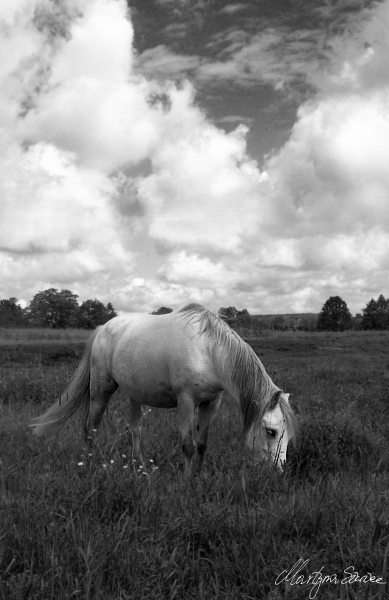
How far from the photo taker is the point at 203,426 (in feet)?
19.1

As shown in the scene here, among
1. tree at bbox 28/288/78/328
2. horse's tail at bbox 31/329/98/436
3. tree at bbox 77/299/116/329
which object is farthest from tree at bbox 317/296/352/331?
horse's tail at bbox 31/329/98/436

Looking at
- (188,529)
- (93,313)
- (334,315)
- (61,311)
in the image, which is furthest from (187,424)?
(61,311)

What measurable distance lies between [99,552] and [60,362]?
1502 centimetres

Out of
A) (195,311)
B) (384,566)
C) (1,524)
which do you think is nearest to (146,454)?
(195,311)

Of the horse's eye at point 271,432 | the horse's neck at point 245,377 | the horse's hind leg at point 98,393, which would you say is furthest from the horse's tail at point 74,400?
the horse's eye at point 271,432

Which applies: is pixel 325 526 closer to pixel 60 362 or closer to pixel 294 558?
pixel 294 558

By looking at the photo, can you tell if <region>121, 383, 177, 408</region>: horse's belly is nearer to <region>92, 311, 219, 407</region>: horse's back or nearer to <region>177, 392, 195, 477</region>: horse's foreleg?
<region>92, 311, 219, 407</region>: horse's back

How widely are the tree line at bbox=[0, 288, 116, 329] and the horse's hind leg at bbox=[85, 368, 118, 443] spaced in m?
67.9

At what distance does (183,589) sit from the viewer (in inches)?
110

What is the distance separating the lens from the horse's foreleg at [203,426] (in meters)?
5.68

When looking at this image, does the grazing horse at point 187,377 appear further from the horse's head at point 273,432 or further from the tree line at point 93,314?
the tree line at point 93,314

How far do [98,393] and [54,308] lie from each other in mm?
80096

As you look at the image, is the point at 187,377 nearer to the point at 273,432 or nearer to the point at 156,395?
the point at 156,395

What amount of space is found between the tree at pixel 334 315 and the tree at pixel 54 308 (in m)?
39.4
